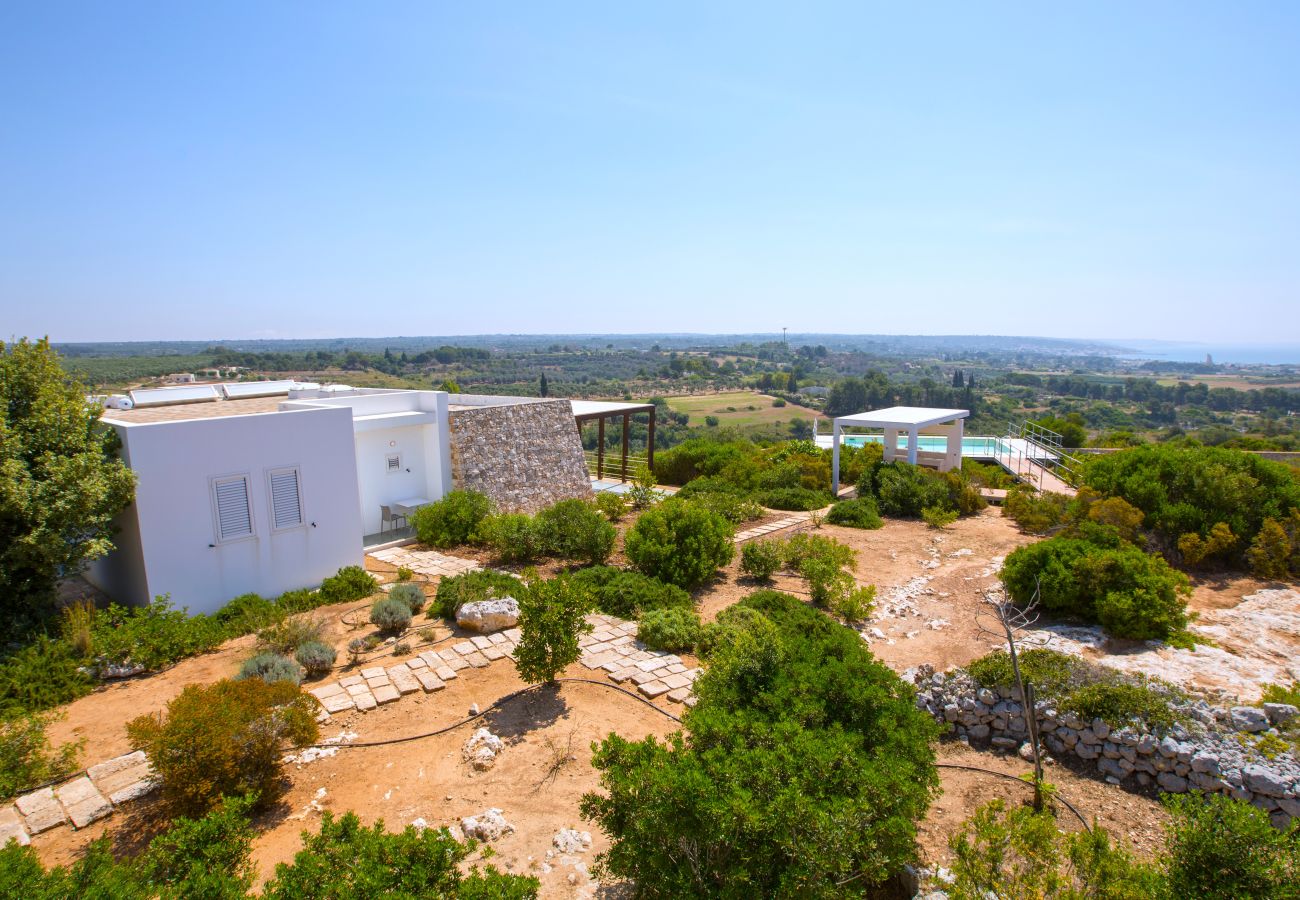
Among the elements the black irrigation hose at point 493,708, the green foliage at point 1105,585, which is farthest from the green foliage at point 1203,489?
the black irrigation hose at point 493,708

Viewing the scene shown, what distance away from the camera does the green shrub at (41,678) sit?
659cm

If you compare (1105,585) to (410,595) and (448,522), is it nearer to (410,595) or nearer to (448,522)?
(410,595)

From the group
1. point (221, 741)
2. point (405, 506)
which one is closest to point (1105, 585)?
point (221, 741)

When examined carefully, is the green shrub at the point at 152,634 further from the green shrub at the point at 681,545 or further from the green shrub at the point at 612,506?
the green shrub at the point at 612,506

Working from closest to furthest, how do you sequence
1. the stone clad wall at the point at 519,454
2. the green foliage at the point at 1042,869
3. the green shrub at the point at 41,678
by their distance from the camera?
the green foliage at the point at 1042,869
the green shrub at the point at 41,678
the stone clad wall at the point at 519,454

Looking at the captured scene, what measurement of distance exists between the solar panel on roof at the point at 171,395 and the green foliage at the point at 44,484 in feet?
9.84

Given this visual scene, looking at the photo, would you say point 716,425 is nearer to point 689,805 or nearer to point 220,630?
point 220,630

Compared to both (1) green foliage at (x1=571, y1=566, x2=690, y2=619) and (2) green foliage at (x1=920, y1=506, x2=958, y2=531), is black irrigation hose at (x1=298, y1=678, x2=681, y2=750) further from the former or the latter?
(2) green foliage at (x1=920, y1=506, x2=958, y2=531)

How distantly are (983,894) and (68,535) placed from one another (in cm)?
996

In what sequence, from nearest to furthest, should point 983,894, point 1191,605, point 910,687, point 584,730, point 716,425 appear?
→ point 983,894 < point 910,687 < point 584,730 < point 1191,605 < point 716,425

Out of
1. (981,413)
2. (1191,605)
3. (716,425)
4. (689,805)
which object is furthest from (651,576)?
(981,413)

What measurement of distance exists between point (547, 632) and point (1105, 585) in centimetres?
748

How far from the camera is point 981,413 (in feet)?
180

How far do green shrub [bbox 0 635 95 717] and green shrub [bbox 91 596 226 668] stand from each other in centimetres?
31
